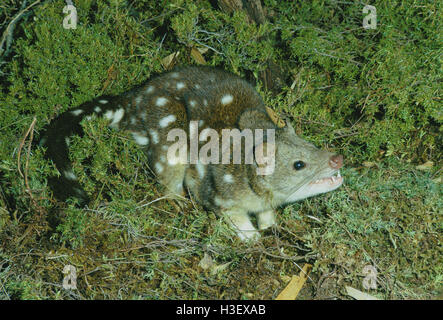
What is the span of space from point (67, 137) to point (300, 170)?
75.9 inches

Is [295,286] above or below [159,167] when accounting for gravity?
below

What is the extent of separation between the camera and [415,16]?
4027mm

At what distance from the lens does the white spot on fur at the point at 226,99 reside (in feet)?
12.6

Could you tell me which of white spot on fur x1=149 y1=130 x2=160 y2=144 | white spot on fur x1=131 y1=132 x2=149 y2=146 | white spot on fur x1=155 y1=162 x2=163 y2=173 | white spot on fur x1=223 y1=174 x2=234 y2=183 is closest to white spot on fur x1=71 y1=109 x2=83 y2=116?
white spot on fur x1=131 y1=132 x2=149 y2=146

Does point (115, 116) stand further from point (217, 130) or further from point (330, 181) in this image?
point (330, 181)

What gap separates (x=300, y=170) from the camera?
3479 mm

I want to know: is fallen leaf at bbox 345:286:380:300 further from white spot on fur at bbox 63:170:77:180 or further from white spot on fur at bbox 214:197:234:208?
white spot on fur at bbox 63:170:77:180

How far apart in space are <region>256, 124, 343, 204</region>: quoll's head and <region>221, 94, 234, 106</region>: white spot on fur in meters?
0.60

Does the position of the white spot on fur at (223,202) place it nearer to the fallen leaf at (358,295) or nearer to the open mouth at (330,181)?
the open mouth at (330,181)

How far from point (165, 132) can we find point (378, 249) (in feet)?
6.55

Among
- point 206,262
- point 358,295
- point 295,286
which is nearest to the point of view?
point 358,295

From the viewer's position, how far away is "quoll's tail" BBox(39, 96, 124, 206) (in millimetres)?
3312

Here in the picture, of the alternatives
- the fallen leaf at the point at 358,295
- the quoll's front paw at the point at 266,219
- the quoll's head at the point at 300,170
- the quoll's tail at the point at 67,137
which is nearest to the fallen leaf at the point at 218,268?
the quoll's front paw at the point at 266,219

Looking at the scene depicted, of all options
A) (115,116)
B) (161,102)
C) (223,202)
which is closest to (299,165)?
(223,202)
